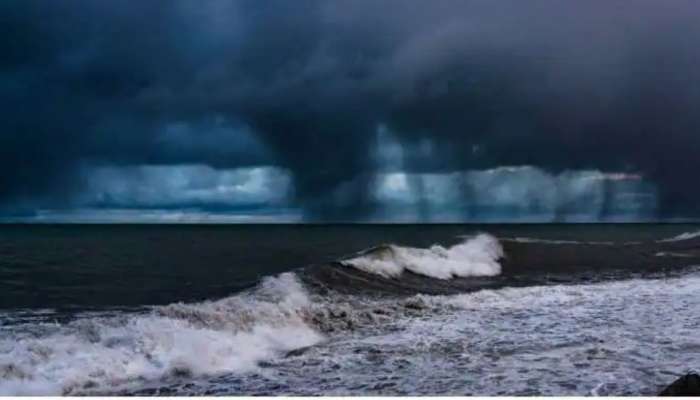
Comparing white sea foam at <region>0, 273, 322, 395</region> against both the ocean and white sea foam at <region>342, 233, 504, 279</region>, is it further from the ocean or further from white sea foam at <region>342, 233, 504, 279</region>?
white sea foam at <region>342, 233, 504, 279</region>

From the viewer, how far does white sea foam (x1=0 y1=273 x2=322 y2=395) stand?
10516 mm

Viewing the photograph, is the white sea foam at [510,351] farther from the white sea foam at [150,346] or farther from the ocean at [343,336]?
the white sea foam at [150,346]

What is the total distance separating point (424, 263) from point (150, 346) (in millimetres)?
21499

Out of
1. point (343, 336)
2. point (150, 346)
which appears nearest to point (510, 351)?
point (343, 336)

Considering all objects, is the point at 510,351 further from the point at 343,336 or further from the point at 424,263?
the point at 424,263

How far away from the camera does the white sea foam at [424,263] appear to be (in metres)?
29.5

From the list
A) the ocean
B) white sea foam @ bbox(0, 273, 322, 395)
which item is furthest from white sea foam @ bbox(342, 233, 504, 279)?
white sea foam @ bbox(0, 273, 322, 395)

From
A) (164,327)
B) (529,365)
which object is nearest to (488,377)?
(529,365)

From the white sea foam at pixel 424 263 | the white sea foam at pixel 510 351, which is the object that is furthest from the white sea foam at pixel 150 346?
the white sea foam at pixel 424 263

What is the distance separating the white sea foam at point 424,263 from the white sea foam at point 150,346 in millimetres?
12532

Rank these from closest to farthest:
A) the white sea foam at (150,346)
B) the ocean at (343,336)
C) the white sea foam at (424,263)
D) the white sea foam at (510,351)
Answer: the white sea foam at (510,351) < the ocean at (343,336) < the white sea foam at (150,346) < the white sea foam at (424,263)

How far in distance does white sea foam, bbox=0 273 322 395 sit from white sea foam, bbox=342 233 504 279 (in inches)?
493

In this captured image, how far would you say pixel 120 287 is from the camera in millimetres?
24672

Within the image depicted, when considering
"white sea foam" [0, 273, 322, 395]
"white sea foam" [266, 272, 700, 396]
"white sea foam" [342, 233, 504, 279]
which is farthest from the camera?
"white sea foam" [342, 233, 504, 279]
